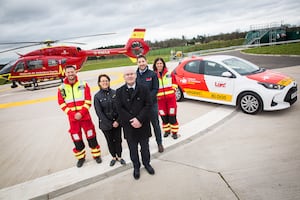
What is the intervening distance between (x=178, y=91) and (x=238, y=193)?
474 centimetres

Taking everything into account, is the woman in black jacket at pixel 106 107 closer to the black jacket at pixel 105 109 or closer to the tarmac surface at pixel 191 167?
the black jacket at pixel 105 109

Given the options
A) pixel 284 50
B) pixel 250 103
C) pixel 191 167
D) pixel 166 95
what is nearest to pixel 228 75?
pixel 250 103

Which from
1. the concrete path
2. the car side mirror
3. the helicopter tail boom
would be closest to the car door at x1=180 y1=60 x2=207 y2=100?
the car side mirror

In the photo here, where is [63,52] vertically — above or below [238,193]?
above

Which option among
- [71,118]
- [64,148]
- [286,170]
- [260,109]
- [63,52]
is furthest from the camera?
[63,52]

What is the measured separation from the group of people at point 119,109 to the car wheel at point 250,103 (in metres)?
2.36

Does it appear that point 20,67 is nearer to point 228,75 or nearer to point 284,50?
point 228,75

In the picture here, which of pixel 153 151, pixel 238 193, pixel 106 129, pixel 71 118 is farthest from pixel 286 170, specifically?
pixel 71 118

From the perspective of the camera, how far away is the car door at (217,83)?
5613 millimetres

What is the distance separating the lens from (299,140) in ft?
12.5

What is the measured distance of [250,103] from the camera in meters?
5.26

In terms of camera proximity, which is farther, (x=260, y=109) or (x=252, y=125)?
(x=260, y=109)

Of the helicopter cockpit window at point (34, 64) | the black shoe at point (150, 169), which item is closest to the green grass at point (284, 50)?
the black shoe at point (150, 169)

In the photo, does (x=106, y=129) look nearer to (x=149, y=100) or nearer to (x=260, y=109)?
(x=149, y=100)
